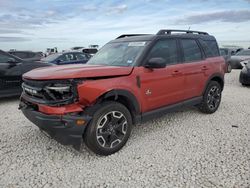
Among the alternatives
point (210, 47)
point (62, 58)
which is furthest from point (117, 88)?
point (62, 58)

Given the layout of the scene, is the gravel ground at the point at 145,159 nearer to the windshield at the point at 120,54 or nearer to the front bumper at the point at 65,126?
the front bumper at the point at 65,126

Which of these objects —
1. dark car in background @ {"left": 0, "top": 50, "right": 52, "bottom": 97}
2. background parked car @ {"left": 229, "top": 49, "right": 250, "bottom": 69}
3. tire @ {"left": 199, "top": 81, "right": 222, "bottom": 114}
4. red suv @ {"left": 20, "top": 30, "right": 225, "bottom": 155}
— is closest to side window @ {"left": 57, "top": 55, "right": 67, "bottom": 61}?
dark car in background @ {"left": 0, "top": 50, "right": 52, "bottom": 97}

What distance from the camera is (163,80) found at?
417 cm

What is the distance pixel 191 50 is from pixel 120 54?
1589mm

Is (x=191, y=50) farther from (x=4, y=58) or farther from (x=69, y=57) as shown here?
(x=69, y=57)

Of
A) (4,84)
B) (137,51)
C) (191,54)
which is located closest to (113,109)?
(137,51)

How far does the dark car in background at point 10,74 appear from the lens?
21.6 ft

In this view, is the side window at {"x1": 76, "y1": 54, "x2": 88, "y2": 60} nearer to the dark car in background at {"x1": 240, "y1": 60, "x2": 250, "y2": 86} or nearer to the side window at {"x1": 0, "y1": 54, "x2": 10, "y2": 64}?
the side window at {"x1": 0, "y1": 54, "x2": 10, "y2": 64}

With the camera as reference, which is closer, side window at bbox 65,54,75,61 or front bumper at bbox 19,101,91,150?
front bumper at bbox 19,101,91,150

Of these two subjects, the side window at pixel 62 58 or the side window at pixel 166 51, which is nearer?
the side window at pixel 166 51

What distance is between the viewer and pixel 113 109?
11.4 feet

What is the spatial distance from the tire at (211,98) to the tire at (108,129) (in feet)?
7.81

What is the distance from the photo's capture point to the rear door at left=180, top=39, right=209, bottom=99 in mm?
4703

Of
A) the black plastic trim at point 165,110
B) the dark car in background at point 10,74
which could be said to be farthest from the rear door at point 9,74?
the black plastic trim at point 165,110
